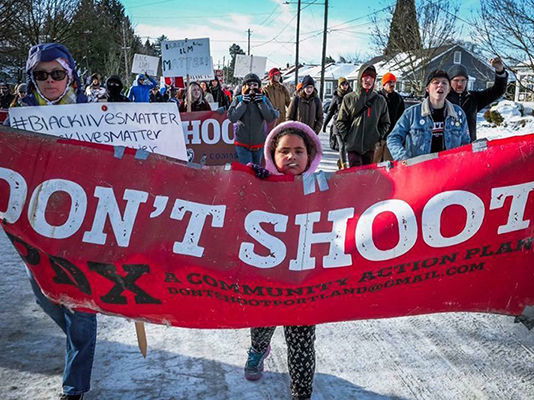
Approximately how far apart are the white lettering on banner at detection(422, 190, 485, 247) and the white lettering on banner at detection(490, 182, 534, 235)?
8 centimetres

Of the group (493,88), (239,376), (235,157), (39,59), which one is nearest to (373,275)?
(239,376)

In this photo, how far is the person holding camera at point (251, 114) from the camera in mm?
6837

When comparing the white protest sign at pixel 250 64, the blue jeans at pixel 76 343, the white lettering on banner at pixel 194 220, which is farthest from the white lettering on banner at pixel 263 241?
the white protest sign at pixel 250 64

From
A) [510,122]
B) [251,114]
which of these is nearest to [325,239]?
[251,114]

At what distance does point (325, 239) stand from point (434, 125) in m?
2.19

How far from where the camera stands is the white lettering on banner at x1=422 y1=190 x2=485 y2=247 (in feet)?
7.29

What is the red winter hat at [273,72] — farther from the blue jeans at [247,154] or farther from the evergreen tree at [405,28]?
the evergreen tree at [405,28]

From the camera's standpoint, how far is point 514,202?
7.33ft

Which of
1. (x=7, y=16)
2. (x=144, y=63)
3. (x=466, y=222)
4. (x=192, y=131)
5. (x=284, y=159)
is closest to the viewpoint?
(x=466, y=222)

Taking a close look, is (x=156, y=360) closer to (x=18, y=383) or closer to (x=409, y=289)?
(x=18, y=383)

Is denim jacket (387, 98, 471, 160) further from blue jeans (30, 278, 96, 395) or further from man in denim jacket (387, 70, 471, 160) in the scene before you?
blue jeans (30, 278, 96, 395)

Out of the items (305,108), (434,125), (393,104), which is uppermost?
(393,104)

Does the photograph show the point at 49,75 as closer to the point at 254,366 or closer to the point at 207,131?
the point at 254,366

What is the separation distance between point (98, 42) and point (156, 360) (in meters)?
44.5
